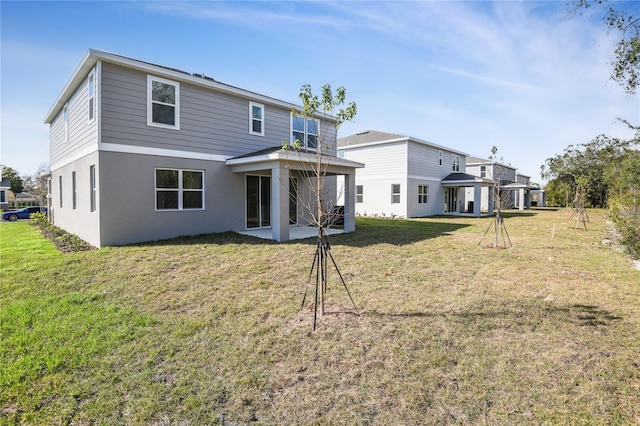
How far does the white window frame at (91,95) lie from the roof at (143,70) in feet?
0.72

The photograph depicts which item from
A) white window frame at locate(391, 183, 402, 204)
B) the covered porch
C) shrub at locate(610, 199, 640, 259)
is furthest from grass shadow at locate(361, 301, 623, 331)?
white window frame at locate(391, 183, 402, 204)

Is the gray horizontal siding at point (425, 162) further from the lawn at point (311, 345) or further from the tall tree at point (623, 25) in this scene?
the tall tree at point (623, 25)

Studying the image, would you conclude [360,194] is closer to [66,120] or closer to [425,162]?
[425,162]

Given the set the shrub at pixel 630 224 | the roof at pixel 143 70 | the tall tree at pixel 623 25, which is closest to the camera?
the shrub at pixel 630 224

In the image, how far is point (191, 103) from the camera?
11805 mm

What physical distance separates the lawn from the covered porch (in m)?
3.50

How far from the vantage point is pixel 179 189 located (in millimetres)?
11641

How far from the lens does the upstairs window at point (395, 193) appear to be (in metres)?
23.7

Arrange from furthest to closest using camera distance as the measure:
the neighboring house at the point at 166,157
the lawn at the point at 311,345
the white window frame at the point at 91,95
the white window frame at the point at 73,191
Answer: the white window frame at the point at 73,191 → the white window frame at the point at 91,95 → the neighboring house at the point at 166,157 → the lawn at the point at 311,345

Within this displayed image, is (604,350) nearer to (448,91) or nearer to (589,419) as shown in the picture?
(589,419)

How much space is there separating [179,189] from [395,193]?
629 inches

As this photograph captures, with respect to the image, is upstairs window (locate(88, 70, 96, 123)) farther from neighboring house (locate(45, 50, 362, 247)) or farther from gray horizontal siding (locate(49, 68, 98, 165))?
gray horizontal siding (locate(49, 68, 98, 165))

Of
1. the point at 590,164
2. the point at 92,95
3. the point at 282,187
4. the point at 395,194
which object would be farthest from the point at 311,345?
the point at 590,164

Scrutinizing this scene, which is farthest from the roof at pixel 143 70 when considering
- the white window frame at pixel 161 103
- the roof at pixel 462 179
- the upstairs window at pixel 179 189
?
the roof at pixel 462 179
